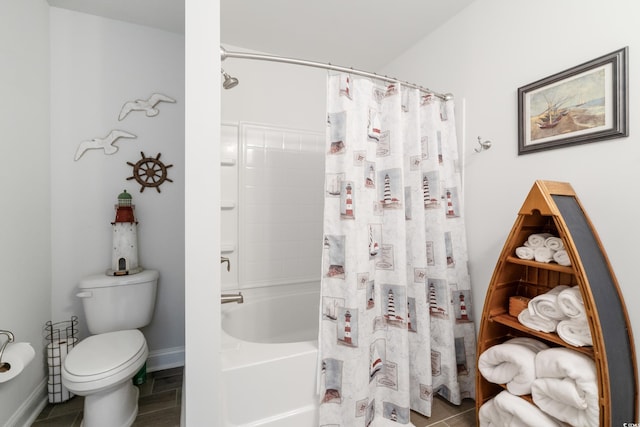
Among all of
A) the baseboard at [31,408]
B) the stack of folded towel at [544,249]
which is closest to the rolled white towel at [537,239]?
the stack of folded towel at [544,249]

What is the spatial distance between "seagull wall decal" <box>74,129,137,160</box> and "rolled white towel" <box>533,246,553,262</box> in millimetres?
2610

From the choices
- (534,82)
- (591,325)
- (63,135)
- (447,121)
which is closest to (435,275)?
(591,325)

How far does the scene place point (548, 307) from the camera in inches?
45.9

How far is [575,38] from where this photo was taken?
1279 mm

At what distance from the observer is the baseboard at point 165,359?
210cm

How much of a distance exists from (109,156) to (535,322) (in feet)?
9.00

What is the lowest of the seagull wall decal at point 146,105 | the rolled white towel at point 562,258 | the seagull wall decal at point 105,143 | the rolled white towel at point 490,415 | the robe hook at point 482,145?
the rolled white towel at point 490,415

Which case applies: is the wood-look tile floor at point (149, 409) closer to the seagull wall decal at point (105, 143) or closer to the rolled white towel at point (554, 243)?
the seagull wall decal at point (105, 143)

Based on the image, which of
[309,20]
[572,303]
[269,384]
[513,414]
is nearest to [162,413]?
[269,384]

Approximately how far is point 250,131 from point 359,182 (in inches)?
49.1

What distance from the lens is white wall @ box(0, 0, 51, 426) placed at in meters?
1.42

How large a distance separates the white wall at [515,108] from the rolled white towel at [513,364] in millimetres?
391

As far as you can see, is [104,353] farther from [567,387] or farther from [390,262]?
[567,387]

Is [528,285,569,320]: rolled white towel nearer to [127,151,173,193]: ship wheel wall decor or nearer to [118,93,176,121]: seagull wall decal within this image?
[127,151,173,193]: ship wheel wall decor
